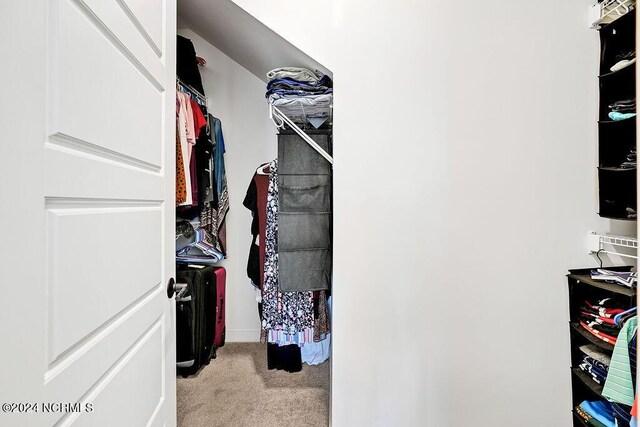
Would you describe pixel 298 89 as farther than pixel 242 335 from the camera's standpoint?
No

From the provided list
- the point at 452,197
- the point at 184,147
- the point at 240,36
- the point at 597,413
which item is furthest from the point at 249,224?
the point at 597,413

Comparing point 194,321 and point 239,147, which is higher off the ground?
point 239,147

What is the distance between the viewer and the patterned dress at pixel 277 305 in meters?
1.80

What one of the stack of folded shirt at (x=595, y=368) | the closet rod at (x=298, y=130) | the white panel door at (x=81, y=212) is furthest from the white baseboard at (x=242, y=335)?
the stack of folded shirt at (x=595, y=368)

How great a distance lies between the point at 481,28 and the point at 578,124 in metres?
0.67

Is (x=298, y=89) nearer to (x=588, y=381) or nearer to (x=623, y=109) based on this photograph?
(x=623, y=109)

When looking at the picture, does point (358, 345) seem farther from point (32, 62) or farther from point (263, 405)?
point (32, 62)

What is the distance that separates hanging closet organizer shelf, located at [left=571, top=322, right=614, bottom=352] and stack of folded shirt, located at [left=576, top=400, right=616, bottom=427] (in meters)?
0.29

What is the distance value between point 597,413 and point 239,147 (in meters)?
2.77

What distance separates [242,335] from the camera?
259cm

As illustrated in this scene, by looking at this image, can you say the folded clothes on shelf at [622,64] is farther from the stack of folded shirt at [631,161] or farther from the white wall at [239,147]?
the white wall at [239,147]

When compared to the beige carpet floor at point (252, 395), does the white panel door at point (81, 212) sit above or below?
above

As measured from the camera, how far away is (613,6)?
53.2 inches

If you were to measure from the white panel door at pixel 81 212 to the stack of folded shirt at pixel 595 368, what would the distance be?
180 centimetres
